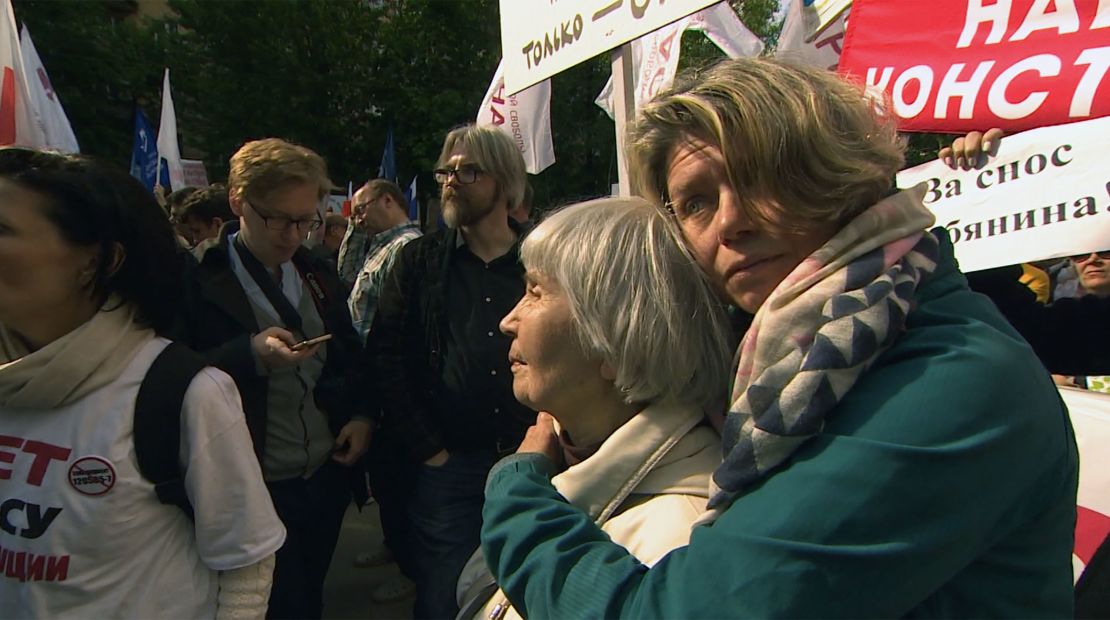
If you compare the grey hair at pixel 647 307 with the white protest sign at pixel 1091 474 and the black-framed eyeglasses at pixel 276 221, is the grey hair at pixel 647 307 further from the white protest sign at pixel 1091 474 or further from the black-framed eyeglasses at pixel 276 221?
the black-framed eyeglasses at pixel 276 221

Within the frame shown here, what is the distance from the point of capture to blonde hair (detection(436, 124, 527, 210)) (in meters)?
2.73

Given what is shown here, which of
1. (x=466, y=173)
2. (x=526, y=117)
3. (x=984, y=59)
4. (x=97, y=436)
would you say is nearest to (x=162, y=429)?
(x=97, y=436)

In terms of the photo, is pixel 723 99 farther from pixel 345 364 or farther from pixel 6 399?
pixel 345 364

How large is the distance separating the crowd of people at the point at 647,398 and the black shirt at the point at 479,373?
1 cm

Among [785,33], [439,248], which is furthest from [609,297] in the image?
[785,33]

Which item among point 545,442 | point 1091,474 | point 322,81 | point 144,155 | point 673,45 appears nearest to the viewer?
point 545,442

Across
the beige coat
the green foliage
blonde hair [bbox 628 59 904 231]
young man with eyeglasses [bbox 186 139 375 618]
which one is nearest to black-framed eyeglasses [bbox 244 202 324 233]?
young man with eyeglasses [bbox 186 139 375 618]

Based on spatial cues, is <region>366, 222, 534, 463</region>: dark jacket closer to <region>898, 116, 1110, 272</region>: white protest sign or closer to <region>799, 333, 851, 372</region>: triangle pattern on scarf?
<region>898, 116, 1110, 272</region>: white protest sign

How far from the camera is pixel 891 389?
2.77ft

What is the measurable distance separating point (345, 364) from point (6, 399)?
1.22 metres

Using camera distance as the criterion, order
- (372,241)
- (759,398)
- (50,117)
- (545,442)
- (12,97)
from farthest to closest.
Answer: (372,241) < (50,117) < (12,97) < (545,442) < (759,398)

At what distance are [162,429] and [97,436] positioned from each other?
4.6 inches

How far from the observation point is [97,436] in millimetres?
1507

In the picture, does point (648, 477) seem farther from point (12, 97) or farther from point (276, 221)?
point (12, 97)
